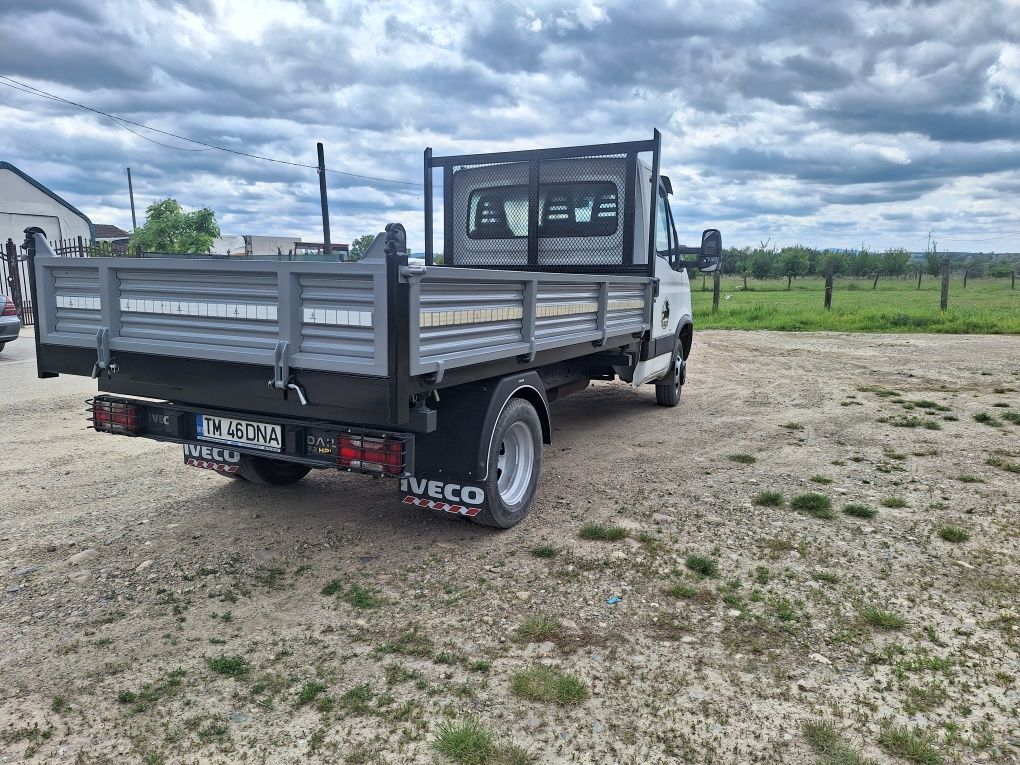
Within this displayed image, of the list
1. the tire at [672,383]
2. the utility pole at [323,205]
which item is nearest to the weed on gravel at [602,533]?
the tire at [672,383]

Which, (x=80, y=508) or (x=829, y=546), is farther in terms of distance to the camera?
(x=80, y=508)

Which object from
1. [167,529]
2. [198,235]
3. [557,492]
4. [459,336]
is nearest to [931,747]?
[459,336]

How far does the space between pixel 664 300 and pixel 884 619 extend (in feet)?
14.4

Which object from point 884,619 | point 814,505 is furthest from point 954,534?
point 884,619

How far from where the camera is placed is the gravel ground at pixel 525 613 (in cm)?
245

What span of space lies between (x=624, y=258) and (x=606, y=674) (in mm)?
4381

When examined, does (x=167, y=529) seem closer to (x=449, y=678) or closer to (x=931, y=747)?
(x=449, y=678)

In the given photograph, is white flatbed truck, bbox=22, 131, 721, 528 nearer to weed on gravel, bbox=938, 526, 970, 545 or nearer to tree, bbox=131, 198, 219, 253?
weed on gravel, bbox=938, 526, 970, 545

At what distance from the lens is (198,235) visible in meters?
29.0

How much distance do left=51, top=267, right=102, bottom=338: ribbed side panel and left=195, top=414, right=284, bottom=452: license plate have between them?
768mm

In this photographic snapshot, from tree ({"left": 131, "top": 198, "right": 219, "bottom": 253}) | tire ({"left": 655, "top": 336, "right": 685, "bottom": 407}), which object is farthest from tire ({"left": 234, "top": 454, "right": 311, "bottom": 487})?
tree ({"left": 131, "top": 198, "right": 219, "bottom": 253})

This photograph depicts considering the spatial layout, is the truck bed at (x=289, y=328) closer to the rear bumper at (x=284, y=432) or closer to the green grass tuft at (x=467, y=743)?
the rear bumper at (x=284, y=432)

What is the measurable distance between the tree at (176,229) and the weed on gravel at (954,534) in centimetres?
2921

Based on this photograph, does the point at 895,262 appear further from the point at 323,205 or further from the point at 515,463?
the point at 515,463
